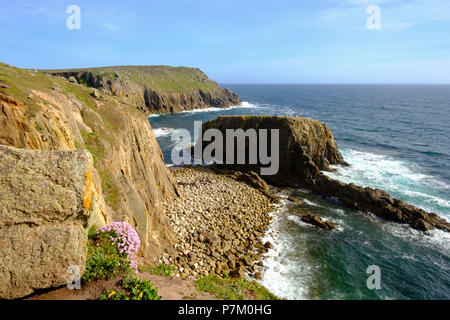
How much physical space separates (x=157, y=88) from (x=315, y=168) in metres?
106

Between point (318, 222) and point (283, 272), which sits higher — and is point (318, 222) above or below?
above

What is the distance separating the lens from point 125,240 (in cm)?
884

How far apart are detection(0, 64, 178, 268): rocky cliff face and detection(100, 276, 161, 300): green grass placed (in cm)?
378

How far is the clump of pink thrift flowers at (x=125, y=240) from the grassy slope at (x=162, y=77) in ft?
367

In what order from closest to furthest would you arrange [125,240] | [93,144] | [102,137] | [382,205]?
[125,240], [93,144], [102,137], [382,205]

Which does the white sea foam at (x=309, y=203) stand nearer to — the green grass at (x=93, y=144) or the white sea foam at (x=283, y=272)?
the white sea foam at (x=283, y=272)

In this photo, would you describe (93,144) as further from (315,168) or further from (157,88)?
(157,88)

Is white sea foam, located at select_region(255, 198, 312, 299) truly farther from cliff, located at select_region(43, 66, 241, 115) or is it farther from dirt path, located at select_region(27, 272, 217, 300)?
cliff, located at select_region(43, 66, 241, 115)

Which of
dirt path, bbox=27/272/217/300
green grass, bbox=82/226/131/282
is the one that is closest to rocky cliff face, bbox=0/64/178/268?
green grass, bbox=82/226/131/282

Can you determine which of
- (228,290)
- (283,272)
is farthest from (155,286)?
(283,272)

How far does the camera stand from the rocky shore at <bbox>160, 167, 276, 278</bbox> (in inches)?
744

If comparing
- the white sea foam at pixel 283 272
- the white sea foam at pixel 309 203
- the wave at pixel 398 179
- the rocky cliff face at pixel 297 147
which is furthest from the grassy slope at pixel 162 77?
the white sea foam at pixel 283 272

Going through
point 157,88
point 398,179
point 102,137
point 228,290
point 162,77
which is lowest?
point 398,179

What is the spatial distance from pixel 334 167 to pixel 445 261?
24132mm
